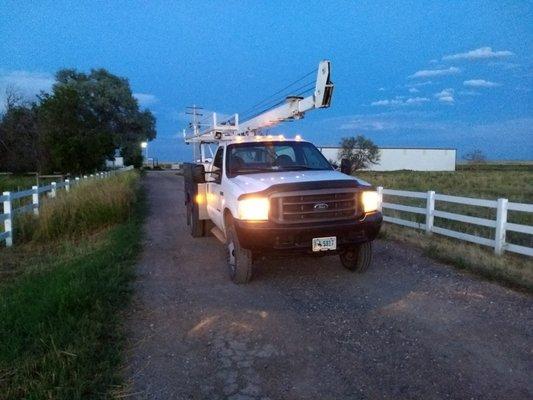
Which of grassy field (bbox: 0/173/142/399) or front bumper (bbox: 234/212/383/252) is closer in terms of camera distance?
grassy field (bbox: 0/173/142/399)

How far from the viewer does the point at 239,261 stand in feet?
21.0

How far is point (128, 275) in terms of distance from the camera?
22.6 ft

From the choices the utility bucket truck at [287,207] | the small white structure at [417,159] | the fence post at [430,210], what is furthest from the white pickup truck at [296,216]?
the small white structure at [417,159]

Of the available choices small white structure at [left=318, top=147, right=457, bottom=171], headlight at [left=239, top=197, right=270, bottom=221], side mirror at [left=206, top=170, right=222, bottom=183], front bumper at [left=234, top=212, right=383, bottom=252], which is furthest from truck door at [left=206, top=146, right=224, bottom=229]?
small white structure at [left=318, top=147, right=457, bottom=171]

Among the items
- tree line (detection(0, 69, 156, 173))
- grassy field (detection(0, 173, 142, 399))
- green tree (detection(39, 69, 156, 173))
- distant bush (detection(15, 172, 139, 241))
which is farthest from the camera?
green tree (detection(39, 69, 156, 173))

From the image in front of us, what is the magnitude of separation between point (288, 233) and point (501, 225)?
450cm

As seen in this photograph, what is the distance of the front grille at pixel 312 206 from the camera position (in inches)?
234

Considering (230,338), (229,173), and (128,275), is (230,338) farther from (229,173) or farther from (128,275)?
(229,173)

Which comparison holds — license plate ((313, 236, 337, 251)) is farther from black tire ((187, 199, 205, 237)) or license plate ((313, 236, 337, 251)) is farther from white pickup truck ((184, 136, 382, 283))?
black tire ((187, 199, 205, 237))

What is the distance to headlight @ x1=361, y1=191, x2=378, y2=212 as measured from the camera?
20.7 ft

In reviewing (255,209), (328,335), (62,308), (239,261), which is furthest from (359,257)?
(62,308)

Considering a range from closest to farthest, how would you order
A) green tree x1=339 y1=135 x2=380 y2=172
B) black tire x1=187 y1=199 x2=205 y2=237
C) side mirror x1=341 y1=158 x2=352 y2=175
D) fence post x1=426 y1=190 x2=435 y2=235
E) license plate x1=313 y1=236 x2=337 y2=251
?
license plate x1=313 y1=236 x2=337 y2=251, side mirror x1=341 y1=158 x2=352 y2=175, black tire x1=187 y1=199 x2=205 y2=237, fence post x1=426 y1=190 x2=435 y2=235, green tree x1=339 y1=135 x2=380 y2=172

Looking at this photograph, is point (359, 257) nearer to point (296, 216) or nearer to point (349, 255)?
point (349, 255)

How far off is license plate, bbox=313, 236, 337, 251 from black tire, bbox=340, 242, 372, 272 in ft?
2.90
